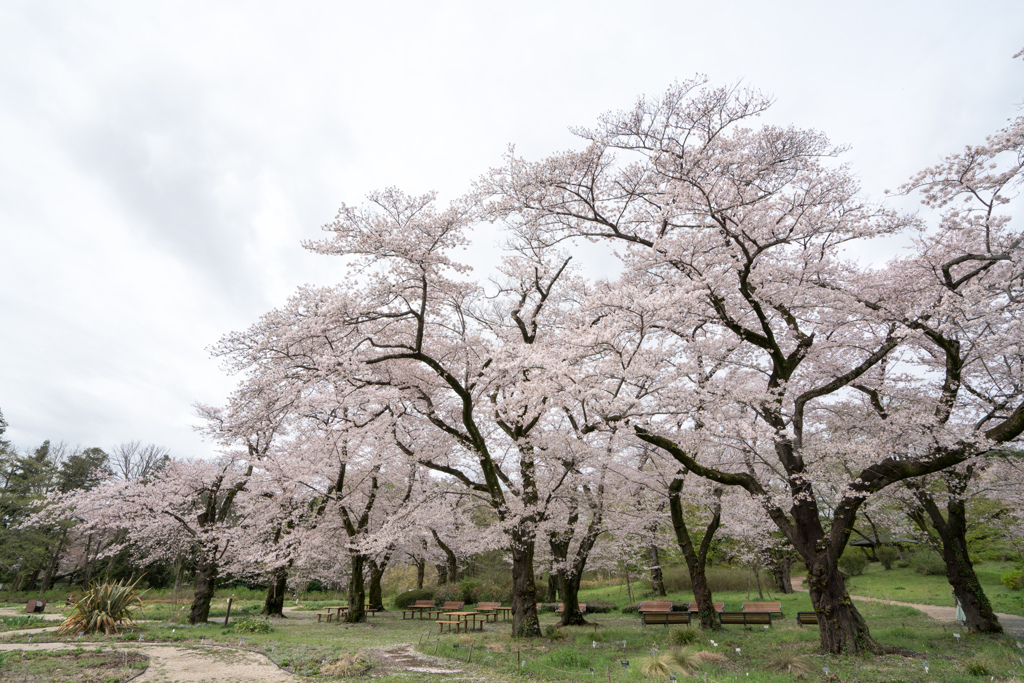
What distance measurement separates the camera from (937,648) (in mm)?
9156

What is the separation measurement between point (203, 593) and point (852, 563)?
30.9 metres

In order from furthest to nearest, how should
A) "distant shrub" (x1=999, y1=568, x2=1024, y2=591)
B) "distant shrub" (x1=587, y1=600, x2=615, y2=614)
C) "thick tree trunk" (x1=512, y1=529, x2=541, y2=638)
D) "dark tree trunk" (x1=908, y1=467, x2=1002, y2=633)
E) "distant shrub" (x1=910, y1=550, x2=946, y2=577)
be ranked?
"distant shrub" (x1=910, y1=550, x2=946, y2=577) → "distant shrub" (x1=587, y1=600, x2=615, y2=614) → "distant shrub" (x1=999, y1=568, x2=1024, y2=591) → "thick tree trunk" (x1=512, y1=529, x2=541, y2=638) → "dark tree trunk" (x1=908, y1=467, x2=1002, y2=633)

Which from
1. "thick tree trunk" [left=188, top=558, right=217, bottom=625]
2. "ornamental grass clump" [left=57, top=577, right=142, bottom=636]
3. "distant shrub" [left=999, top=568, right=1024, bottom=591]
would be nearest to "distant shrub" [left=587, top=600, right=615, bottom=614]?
"thick tree trunk" [left=188, top=558, right=217, bottom=625]

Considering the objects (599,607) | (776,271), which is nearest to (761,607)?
(599,607)

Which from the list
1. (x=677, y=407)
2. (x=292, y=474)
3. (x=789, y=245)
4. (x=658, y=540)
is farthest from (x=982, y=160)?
(x=292, y=474)

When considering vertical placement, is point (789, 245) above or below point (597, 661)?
above

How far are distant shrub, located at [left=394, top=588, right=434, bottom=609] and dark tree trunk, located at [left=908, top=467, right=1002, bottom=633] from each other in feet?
67.0

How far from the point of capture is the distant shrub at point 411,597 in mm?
23750

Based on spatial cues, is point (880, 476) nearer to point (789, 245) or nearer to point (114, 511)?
point (789, 245)

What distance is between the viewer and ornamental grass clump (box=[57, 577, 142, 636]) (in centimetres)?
1002

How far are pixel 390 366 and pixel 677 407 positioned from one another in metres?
7.25

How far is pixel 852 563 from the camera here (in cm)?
2620

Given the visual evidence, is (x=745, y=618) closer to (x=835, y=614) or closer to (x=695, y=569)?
(x=695, y=569)

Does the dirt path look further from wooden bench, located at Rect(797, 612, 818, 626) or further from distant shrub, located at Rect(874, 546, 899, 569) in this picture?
distant shrub, located at Rect(874, 546, 899, 569)
